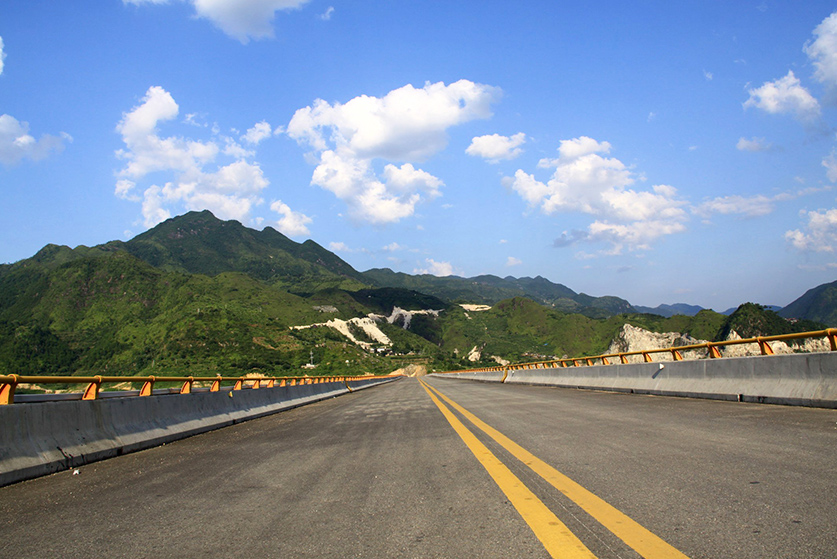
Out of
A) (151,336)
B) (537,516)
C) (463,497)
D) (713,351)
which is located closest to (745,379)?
(713,351)

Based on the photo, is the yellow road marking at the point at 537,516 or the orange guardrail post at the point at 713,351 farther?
the orange guardrail post at the point at 713,351

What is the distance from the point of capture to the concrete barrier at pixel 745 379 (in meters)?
9.21

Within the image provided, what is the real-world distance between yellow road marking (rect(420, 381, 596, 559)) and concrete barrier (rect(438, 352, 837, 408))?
22.0 feet

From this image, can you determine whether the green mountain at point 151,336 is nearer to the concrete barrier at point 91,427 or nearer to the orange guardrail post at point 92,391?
the concrete barrier at point 91,427

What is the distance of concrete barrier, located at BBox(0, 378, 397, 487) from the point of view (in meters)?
6.37

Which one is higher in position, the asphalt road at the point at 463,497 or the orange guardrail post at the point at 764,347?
the orange guardrail post at the point at 764,347

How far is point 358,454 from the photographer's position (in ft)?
23.4

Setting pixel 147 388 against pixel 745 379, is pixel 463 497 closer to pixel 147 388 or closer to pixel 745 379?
pixel 147 388

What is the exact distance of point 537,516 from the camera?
3832 mm

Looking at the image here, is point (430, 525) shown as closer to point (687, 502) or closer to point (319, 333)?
point (687, 502)

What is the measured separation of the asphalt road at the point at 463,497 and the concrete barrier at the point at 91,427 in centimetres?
31

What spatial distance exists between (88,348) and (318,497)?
18785 cm

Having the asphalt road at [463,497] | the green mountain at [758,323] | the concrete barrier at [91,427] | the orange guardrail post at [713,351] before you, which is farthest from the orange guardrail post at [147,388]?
the green mountain at [758,323]

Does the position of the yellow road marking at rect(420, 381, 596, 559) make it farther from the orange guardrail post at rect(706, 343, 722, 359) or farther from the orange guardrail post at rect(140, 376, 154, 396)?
the orange guardrail post at rect(706, 343, 722, 359)
